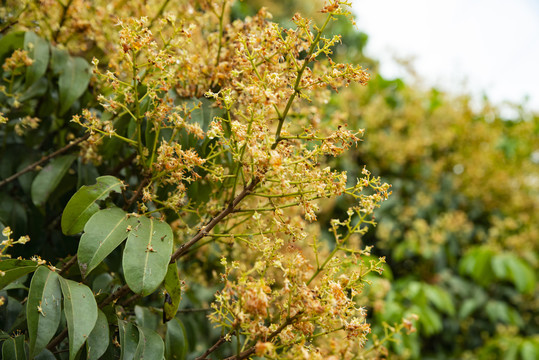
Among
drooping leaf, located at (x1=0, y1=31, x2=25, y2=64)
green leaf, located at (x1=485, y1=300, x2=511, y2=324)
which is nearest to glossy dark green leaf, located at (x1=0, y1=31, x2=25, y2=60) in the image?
drooping leaf, located at (x1=0, y1=31, x2=25, y2=64)

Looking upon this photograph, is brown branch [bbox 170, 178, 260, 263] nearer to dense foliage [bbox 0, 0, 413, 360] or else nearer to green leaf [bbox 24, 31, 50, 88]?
dense foliage [bbox 0, 0, 413, 360]

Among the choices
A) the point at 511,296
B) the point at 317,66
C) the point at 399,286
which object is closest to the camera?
the point at 317,66

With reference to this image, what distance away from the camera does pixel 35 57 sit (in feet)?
3.35

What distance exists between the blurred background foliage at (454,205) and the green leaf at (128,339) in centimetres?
205

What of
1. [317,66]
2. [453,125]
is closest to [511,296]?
[453,125]

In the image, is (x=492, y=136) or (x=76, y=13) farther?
(x=492, y=136)

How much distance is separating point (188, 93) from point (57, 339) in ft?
1.85

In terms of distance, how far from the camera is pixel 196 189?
92 centimetres

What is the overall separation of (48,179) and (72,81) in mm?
249

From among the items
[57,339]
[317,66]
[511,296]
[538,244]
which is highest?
[538,244]

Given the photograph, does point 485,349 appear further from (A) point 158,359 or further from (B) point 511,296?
(A) point 158,359

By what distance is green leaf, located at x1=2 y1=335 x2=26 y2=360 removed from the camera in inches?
25.6

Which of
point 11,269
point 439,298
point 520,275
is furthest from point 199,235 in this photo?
point 520,275

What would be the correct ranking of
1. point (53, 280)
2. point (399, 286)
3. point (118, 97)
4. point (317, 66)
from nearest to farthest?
point (53, 280)
point (118, 97)
point (317, 66)
point (399, 286)
